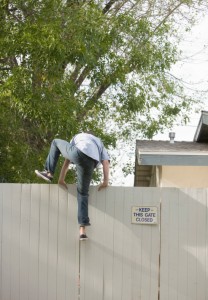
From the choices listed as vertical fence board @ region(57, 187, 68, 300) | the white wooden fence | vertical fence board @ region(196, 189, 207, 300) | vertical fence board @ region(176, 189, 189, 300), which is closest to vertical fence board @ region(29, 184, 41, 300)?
the white wooden fence

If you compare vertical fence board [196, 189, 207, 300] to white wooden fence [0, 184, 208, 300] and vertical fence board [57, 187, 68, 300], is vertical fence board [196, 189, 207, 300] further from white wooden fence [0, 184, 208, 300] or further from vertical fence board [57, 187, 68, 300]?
vertical fence board [57, 187, 68, 300]

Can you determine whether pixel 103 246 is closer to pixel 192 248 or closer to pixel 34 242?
pixel 34 242

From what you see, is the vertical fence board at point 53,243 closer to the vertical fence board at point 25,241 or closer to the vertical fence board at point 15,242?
the vertical fence board at point 25,241

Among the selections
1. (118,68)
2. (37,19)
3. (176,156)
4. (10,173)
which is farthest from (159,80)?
(176,156)

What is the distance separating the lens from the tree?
13.3 meters

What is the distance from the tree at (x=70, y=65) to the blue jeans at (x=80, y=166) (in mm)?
4834

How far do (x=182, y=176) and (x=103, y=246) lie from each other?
429cm

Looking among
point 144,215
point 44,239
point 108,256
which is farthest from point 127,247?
point 44,239

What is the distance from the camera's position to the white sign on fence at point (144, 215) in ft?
27.6

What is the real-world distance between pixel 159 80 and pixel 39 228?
1301 centimetres

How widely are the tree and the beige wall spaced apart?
256 cm

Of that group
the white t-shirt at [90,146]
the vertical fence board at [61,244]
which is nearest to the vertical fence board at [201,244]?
the white t-shirt at [90,146]

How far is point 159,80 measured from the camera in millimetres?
20953

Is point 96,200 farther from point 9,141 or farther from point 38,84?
point 9,141
